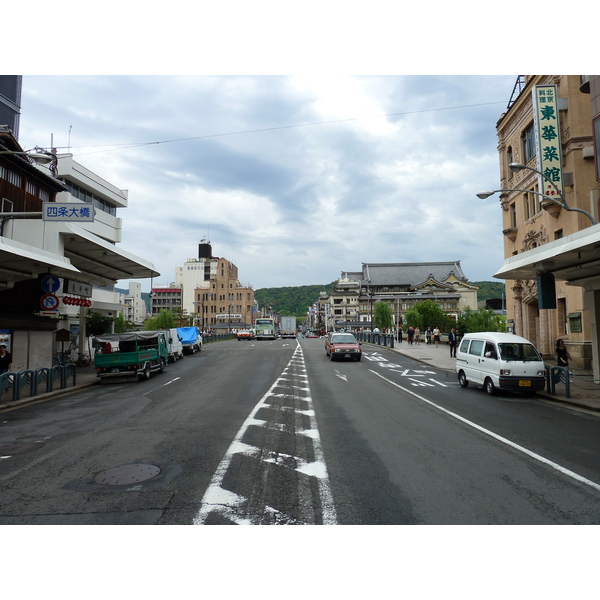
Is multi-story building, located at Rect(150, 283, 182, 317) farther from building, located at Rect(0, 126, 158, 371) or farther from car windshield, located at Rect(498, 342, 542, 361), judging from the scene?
car windshield, located at Rect(498, 342, 542, 361)

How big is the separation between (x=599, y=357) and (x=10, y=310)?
24.8 metres

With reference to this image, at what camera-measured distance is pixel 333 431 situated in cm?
943

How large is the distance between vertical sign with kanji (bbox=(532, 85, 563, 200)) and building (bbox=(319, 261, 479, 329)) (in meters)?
77.0

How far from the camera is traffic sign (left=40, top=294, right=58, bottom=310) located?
1939 cm

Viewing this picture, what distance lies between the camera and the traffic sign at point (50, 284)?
1969 cm

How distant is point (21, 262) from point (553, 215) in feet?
84.6

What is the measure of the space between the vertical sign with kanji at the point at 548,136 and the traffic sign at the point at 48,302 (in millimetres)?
23113

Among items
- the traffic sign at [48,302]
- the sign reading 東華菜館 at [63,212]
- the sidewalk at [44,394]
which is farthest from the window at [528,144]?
the sidewalk at [44,394]

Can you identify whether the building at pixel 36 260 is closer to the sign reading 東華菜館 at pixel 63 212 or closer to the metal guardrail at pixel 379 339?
the sign reading 東華菜館 at pixel 63 212

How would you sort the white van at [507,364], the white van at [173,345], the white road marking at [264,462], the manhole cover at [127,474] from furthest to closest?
1. the white van at [173,345]
2. the white van at [507,364]
3. the manhole cover at [127,474]
4. the white road marking at [264,462]

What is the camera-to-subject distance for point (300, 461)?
7184mm

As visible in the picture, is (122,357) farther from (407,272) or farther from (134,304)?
(134,304)

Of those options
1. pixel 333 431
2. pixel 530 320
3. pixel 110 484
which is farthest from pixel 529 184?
pixel 110 484

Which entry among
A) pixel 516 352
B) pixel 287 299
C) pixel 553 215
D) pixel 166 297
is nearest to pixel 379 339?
pixel 553 215
